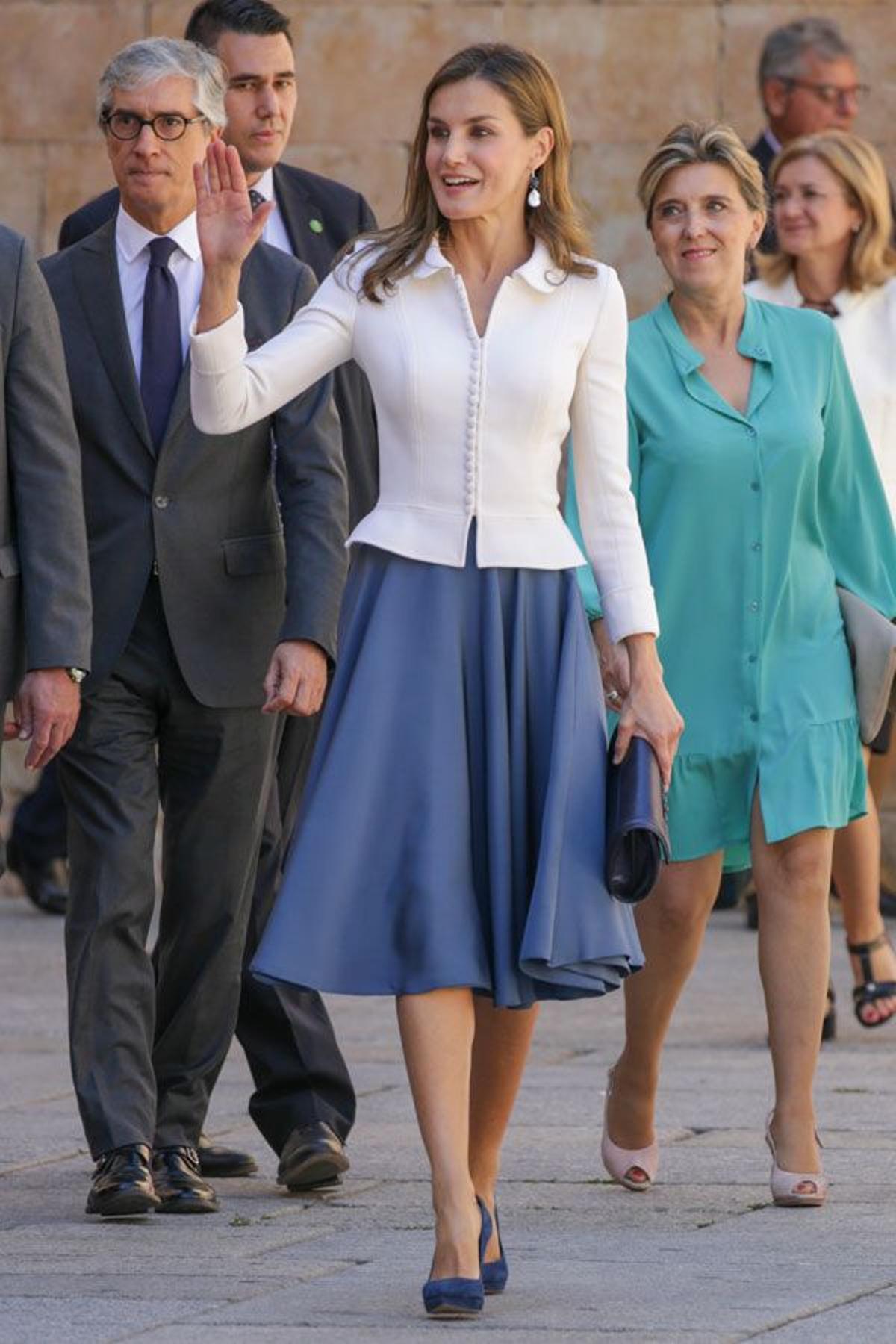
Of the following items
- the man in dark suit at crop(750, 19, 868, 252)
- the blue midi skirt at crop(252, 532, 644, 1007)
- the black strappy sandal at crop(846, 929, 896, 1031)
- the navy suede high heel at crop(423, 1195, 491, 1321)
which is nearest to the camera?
the navy suede high heel at crop(423, 1195, 491, 1321)

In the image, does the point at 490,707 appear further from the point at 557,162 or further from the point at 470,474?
the point at 557,162

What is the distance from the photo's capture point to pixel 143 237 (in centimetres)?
601

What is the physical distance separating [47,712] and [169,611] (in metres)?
0.42

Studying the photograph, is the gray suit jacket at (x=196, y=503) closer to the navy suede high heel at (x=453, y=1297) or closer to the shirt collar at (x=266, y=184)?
the shirt collar at (x=266, y=184)

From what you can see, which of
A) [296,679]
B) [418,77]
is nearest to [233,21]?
[296,679]

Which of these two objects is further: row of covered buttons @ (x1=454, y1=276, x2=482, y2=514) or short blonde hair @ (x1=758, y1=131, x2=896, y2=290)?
short blonde hair @ (x1=758, y1=131, x2=896, y2=290)

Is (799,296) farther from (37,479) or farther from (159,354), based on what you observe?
(37,479)

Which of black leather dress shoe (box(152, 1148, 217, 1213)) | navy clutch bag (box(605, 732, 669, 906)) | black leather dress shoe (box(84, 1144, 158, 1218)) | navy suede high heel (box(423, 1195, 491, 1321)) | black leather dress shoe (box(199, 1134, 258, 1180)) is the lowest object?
black leather dress shoe (box(199, 1134, 258, 1180))

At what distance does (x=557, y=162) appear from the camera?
16.9ft

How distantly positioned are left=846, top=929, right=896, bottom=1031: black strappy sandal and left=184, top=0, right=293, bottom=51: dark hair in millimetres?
2626

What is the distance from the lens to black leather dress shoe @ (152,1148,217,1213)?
5762 millimetres

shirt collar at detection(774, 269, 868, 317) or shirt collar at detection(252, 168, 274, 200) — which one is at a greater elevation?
shirt collar at detection(252, 168, 274, 200)

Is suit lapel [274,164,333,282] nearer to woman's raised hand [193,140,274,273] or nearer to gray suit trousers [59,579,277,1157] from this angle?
gray suit trousers [59,579,277,1157]

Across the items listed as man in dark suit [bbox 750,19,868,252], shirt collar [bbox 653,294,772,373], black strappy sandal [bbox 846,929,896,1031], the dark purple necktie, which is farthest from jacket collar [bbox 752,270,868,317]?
the dark purple necktie
